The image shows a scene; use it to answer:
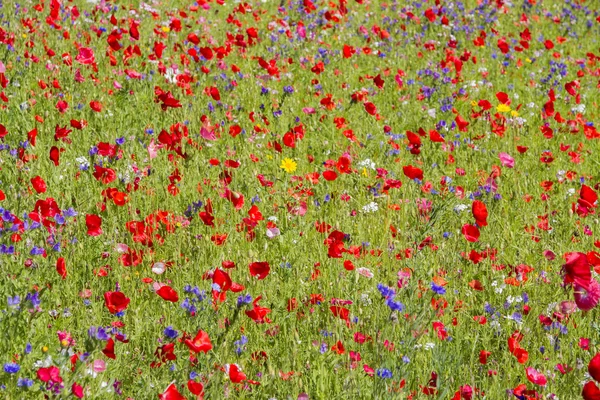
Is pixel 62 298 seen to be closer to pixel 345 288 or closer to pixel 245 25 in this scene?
pixel 345 288

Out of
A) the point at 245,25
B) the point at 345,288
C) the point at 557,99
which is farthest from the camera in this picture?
the point at 245,25

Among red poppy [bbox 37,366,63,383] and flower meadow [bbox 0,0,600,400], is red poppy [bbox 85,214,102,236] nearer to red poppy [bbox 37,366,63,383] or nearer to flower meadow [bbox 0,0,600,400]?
flower meadow [bbox 0,0,600,400]

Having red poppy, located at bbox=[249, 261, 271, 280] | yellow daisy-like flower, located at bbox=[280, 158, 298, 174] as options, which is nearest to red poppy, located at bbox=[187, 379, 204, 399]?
red poppy, located at bbox=[249, 261, 271, 280]

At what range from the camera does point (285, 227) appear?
3807 mm

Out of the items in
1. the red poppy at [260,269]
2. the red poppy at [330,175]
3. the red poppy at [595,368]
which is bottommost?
the red poppy at [330,175]

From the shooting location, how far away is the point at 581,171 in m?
4.90

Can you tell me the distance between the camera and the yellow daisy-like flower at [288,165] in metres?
4.33

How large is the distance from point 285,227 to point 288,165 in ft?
2.13

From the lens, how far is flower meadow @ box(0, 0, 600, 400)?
2.46 metres

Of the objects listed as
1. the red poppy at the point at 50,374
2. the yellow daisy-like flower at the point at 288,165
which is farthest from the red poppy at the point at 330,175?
the red poppy at the point at 50,374

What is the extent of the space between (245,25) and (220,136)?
320 centimetres

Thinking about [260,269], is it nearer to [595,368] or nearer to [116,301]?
[116,301]

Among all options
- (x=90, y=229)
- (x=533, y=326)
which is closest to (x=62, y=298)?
(x=90, y=229)

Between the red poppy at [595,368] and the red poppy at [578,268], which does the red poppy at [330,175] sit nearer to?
the red poppy at [578,268]
